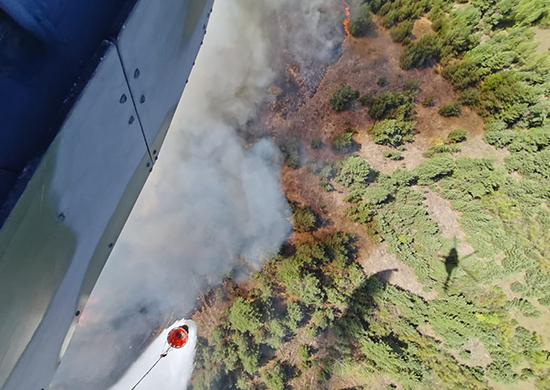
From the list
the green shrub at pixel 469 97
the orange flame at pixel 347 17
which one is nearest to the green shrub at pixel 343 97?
the orange flame at pixel 347 17

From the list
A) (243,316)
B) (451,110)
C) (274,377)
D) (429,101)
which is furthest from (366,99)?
(274,377)

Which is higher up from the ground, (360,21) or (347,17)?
(347,17)

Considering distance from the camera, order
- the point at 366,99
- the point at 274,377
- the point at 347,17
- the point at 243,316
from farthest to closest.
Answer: the point at 347,17
the point at 366,99
the point at 274,377
the point at 243,316

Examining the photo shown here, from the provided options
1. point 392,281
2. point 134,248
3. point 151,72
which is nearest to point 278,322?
point 392,281

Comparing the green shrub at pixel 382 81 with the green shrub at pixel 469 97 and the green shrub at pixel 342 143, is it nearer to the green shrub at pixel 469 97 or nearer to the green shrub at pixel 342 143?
the green shrub at pixel 342 143

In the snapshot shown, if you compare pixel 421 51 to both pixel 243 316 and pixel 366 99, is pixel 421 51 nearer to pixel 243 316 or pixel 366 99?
pixel 366 99
